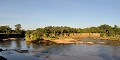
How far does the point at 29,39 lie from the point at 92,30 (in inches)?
2634

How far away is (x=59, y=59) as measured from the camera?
1483 inches

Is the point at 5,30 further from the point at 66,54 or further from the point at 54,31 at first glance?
the point at 66,54

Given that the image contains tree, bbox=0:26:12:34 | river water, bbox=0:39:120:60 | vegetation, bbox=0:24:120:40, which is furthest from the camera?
tree, bbox=0:26:12:34

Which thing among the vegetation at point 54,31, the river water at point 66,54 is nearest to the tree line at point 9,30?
the vegetation at point 54,31

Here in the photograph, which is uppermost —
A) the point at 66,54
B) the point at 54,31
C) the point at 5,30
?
the point at 5,30

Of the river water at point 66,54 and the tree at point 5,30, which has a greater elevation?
the tree at point 5,30

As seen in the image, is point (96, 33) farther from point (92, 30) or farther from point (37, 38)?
point (37, 38)

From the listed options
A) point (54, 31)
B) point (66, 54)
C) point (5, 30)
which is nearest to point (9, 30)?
point (5, 30)

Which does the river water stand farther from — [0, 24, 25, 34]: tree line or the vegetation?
[0, 24, 25, 34]: tree line

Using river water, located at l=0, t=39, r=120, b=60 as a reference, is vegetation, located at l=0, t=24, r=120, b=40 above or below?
above

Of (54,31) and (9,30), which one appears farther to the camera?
(9,30)

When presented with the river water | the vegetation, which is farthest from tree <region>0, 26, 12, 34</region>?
the river water

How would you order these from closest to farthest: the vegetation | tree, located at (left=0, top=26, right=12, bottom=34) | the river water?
the river water
the vegetation
tree, located at (left=0, top=26, right=12, bottom=34)

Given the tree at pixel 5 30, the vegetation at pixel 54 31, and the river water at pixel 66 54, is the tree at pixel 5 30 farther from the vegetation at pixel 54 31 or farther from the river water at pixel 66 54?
the river water at pixel 66 54
